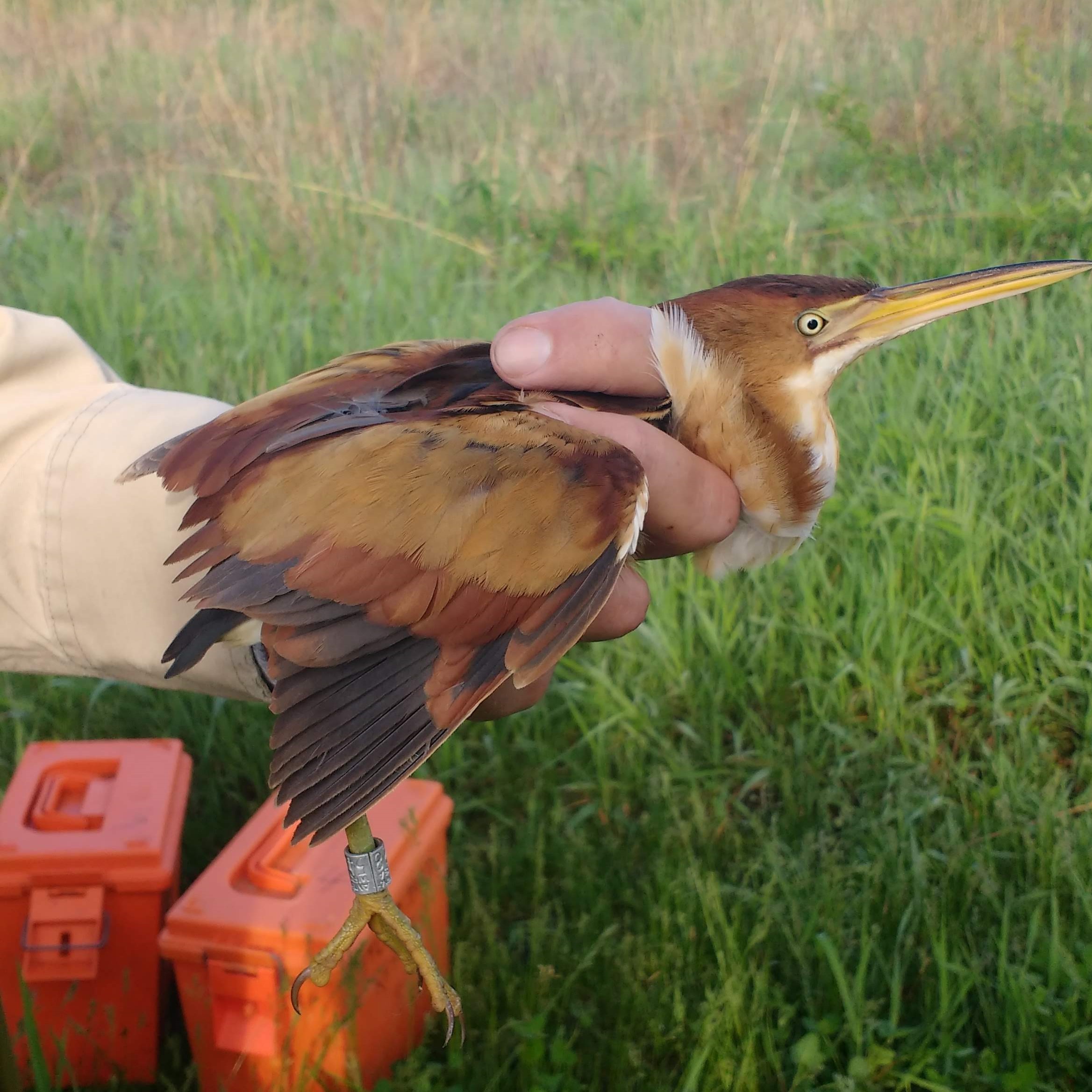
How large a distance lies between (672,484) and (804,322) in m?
0.42

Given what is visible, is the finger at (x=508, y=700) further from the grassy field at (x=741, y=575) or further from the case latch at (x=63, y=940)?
the case latch at (x=63, y=940)

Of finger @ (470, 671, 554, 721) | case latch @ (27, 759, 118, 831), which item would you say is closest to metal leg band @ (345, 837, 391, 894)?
finger @ (470, 671, 554, 721)

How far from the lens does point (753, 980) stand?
7.66ft

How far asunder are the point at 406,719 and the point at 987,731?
5.69 feet

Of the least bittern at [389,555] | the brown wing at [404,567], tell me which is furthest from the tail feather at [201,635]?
the brown wing at [404,567]

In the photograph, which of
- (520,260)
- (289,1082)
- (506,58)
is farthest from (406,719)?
(506,58)

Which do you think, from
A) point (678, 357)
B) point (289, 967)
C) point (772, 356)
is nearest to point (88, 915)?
point (289, 967)

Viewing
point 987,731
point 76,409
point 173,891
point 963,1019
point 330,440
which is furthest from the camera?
point 987,731

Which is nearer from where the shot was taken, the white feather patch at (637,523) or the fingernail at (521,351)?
the white feather patch at (637,523)

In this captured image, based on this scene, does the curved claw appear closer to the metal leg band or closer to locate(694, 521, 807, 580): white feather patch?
the metal leg band

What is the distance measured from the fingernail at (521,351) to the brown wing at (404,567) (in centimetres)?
16

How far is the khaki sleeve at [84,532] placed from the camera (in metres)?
2.25

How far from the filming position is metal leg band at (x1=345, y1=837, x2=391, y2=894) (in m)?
1.88

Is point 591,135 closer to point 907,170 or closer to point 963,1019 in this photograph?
point 907,170
